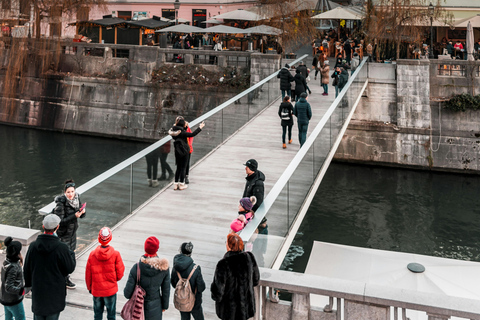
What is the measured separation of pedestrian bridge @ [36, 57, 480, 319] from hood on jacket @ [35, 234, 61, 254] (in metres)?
1.85

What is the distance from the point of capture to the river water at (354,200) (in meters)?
18.1

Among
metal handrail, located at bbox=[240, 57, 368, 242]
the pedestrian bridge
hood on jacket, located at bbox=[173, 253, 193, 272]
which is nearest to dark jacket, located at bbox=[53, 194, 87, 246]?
the pedestrian bridge

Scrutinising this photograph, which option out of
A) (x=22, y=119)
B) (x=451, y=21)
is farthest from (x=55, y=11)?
(x=451, y=21)

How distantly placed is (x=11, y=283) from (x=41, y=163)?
63.9 ft

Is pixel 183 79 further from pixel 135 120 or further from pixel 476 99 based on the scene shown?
pixel 476 99

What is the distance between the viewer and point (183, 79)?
94.8ft

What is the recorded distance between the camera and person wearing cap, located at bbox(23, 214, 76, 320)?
21.0 feet

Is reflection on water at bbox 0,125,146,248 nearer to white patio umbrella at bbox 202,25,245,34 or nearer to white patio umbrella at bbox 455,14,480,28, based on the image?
white patio umbrella at bbox 202,25,245,34

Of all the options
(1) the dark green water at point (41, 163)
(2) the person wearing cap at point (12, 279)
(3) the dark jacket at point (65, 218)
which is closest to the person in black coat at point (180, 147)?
(3) the dark jacket at point (65, 218)

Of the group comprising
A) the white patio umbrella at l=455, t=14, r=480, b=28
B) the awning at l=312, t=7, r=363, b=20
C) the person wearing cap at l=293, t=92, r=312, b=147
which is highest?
the awning at l=312, t=7, r=363, b=20

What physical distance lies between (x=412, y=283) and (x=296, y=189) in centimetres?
284

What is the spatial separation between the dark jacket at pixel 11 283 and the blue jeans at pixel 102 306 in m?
0.87

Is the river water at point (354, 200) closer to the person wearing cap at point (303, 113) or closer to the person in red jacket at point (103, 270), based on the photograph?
the person wearing cap at point (303, 113)

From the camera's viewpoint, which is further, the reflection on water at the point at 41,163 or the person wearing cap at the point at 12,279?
the reflection on water at the point at 41,163
